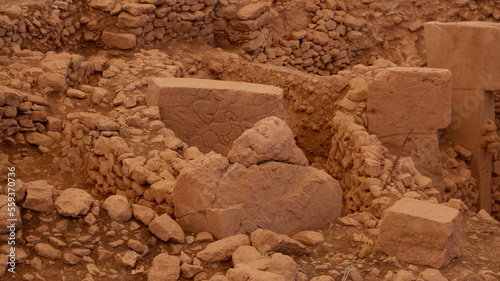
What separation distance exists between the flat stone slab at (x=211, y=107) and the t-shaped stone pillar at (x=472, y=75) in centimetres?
236

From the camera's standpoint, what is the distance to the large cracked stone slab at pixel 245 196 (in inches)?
202

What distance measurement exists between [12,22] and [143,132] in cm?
186

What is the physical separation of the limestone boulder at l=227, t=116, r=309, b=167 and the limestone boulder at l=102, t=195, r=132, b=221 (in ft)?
2.41

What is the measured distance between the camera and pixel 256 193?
5301 millimetres

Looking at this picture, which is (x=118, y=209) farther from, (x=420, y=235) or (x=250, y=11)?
(x=250, y=11)

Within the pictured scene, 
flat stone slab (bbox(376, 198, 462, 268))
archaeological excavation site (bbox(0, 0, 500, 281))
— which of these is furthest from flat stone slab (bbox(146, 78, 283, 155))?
flat stone slab (bbox(376, 198, 462, 268))

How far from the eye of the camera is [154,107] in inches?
268

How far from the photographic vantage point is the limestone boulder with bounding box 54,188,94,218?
193 inches

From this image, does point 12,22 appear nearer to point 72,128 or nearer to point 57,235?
point 72,128

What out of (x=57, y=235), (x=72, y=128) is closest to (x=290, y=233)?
(x=57, y=235)

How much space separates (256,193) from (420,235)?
106 cm

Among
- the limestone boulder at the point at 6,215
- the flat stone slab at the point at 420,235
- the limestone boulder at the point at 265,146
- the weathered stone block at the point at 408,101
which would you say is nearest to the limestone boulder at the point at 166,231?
the limestone boulder at the point at 265,146

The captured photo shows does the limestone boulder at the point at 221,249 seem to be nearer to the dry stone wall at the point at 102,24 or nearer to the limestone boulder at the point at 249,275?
the limestone boulder at the point at 249,275

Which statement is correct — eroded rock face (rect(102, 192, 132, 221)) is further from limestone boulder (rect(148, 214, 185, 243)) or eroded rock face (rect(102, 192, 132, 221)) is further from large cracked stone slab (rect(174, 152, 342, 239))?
large cracked stone slab (rect(174, 152, 342, 239))
